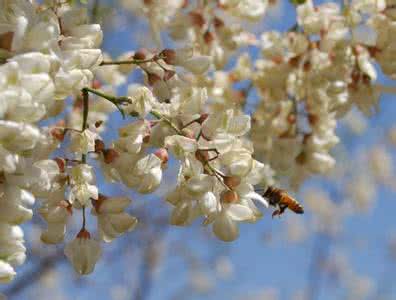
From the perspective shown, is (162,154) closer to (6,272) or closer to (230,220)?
(230,220)

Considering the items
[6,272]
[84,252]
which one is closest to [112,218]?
[84,252]

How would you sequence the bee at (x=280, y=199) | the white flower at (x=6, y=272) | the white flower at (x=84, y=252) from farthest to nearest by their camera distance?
the bee at (x=280, y=199) → the white flower at (x=84, y=252) → the white flower at (x=6, y=272)

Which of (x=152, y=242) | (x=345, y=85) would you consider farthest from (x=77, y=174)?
(x=152, y=242)

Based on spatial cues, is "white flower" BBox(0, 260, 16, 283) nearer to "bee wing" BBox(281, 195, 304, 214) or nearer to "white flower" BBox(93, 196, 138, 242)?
"white flower" BBox(93, 196, 138, 242)

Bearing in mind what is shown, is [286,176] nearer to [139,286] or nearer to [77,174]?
[77,174]

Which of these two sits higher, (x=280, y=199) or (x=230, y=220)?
(x=230, y=220)

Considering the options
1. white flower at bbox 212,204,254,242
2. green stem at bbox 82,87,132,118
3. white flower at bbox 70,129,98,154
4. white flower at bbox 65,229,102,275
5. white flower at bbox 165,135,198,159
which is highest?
green stem at bbox 82,87,132,118

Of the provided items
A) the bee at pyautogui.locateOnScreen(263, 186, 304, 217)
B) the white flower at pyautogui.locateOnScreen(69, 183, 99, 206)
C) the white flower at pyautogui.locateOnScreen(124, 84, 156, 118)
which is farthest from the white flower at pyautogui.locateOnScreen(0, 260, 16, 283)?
the bee at pyautogui.locateOnScreen(263, 186, 304, 217)

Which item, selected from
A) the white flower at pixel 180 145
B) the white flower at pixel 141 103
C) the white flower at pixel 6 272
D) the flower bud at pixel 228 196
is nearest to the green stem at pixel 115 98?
the white flower at pixel 141 103

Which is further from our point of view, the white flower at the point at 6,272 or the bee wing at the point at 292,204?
the bee wing at the point at 292,204

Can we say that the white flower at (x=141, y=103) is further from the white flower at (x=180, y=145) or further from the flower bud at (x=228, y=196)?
the flower bud at (x=228, y=196)
